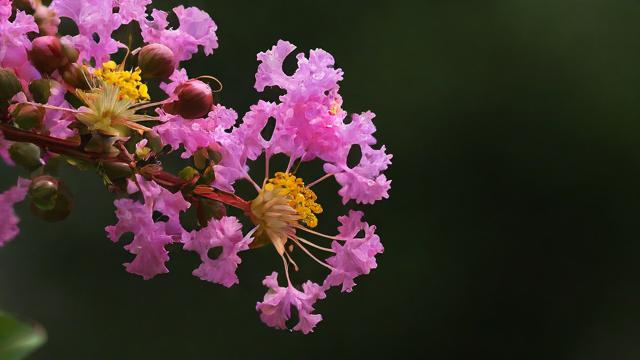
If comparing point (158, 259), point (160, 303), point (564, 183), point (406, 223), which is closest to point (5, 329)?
point (158, 259)

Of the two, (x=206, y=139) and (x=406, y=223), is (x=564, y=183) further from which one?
(x=206, y=139)

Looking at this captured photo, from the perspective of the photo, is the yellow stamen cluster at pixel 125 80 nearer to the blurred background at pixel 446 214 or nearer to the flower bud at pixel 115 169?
the flower bud at pixel 115 169

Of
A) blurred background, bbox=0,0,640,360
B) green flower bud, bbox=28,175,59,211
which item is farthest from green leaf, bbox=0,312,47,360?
blurred background, bbox=0,0,640,360

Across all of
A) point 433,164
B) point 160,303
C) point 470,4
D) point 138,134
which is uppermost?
point 470,4

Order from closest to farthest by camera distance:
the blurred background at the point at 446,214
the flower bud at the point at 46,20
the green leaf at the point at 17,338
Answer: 1. the green leaf at the point at 17,338
2. the flower bud at the point at 46,20
3. the blurred background at the point at 446,214

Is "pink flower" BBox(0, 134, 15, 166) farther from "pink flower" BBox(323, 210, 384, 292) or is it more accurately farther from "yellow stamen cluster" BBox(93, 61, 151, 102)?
"pink flower" BBox(323, 210, 384, 292)

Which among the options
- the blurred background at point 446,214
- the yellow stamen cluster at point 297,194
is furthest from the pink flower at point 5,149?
the blurred background at point 446,214
